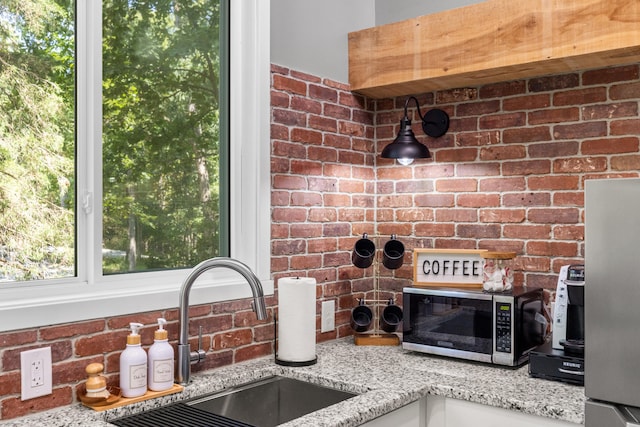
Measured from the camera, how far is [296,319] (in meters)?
2.27

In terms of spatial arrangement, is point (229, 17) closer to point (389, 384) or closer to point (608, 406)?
point (389, 384)

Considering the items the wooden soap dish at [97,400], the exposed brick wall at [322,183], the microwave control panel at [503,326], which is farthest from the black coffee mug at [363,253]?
the wooden soap dish at [97,400]

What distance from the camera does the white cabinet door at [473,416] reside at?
1845mm

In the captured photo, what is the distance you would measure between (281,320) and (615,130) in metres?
1.48

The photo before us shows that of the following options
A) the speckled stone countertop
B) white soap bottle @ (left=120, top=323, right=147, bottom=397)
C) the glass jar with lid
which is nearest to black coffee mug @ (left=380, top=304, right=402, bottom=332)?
the speckled stone countertop

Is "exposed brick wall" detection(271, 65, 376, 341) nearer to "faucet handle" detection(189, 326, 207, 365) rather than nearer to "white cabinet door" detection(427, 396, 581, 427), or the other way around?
"faucet handle" detection(189, 326, 207, 365)

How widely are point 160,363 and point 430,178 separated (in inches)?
59.7

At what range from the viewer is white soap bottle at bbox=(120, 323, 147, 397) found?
1834 mm

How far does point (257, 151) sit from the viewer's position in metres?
2.39

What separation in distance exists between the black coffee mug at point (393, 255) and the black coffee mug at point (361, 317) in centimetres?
22

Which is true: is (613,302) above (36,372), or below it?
above

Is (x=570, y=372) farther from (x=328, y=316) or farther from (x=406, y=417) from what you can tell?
(x=328, y=316)

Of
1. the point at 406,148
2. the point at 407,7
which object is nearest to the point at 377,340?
the point at 406,148

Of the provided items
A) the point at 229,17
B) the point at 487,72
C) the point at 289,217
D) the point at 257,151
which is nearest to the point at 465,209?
the point at 487,72
